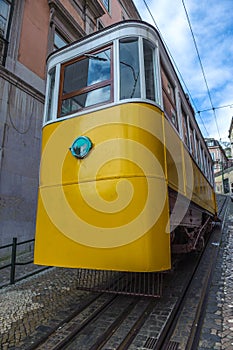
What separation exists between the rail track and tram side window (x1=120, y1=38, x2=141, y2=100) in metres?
2.69

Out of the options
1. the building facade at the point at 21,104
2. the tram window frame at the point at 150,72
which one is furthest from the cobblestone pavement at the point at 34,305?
the tram window frame at the point at 150,72

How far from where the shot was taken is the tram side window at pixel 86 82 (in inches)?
129

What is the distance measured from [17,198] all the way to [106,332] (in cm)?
518

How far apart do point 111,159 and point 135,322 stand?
190 cm

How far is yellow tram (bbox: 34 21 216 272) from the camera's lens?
268 cm

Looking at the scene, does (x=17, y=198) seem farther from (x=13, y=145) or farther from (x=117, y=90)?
(x=117, y=90)

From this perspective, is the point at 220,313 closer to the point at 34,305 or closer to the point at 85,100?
the point at 34,305

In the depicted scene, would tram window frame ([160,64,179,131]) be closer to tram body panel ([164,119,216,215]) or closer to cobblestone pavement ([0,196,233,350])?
tram body panel ([164,119,216,215])

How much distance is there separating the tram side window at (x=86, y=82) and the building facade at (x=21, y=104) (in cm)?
376

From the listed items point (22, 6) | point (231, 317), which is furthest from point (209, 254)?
point (22, 6)

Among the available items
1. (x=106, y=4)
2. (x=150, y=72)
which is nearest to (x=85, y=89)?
(x=150, y=72)

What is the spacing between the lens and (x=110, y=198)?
2770mm

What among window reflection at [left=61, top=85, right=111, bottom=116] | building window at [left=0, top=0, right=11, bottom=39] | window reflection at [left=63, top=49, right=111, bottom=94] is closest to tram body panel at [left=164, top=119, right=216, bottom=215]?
window reflection at [left=61, top=85, right=111, bottom=116]

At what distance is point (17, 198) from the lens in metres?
6.89
